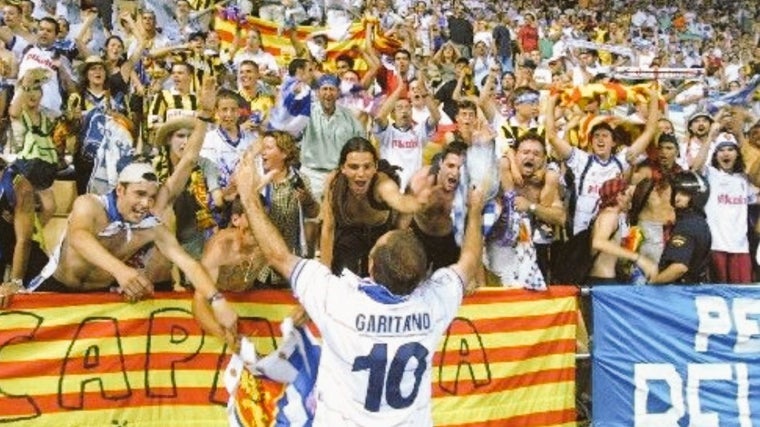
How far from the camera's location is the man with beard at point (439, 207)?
694 centimetres

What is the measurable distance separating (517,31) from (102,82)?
1257 cm

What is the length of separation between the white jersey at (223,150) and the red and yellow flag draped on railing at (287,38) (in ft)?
15.1

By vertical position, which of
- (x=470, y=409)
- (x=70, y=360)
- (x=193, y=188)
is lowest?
(x=470, y=409)

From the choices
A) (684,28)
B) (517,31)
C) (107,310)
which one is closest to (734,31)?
(684,28)

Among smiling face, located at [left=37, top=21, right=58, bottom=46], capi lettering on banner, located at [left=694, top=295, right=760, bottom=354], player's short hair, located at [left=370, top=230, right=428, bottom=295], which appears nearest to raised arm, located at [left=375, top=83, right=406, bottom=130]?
smiling face, located at [left=37, top=21, right=58, bottom=46]

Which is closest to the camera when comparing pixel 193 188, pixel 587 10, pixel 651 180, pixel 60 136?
pixel 193 188

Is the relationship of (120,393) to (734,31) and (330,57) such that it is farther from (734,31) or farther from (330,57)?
(734,31)

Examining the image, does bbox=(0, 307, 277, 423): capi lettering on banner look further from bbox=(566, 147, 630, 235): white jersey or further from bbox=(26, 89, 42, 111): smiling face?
bbox=(566, 147, 630, 235): white jersey

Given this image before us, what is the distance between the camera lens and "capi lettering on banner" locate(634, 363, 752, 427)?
755cm

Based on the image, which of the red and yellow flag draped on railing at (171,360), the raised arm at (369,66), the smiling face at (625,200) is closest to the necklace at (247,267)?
the red and yellow flag draped on railing at (171,360)

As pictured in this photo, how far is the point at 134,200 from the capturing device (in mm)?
5762

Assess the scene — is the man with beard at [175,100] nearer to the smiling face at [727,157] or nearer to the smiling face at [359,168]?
the smiling face at [359,168]

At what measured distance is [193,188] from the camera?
7.66 m

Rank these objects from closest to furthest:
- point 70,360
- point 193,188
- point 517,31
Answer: point 70,360
point 193,188
point 517,31
